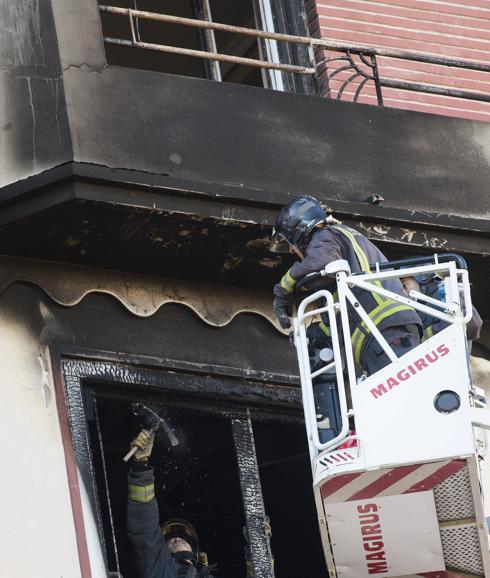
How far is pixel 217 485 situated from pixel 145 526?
2.45m

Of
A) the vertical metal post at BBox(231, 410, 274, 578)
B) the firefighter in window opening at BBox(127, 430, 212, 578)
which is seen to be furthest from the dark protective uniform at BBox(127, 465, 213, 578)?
the vertical metal post at BBox(231, 410, 274, 578)

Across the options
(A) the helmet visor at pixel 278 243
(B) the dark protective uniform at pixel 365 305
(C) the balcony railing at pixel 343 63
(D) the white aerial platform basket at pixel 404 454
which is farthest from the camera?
(C) the balcony railing at pixel 343 63

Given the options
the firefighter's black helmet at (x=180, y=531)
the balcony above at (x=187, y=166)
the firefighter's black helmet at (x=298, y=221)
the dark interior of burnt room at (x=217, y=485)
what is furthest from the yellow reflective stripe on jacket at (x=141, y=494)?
the firefighter's black helmet at (x=298, y=221)

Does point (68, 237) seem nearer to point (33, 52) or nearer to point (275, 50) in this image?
point (33, 52)

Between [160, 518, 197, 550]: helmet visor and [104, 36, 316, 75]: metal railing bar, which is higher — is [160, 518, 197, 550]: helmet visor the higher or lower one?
the lower one

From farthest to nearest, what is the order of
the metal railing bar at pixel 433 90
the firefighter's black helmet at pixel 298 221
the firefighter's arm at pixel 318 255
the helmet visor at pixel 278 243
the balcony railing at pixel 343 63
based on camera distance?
the metal railing bar at pixel 433 90
the balcony railing at pixel 343 63
the helmet visor at pixel 278 243
the firefighter's black helmet at pixel 298 221
the firefighter's arm at pixel 318 255

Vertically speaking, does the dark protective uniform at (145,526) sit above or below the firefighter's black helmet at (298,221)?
below

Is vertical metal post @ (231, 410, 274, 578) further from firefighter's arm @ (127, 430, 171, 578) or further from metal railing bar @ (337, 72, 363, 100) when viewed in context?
metal railing bar @ (337, 72, 363, 100)

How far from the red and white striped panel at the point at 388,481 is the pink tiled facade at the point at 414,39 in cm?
386

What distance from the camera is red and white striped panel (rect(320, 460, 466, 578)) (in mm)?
10602

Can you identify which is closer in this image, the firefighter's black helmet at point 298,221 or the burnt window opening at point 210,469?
the firefighter's black helmet at point 298,221

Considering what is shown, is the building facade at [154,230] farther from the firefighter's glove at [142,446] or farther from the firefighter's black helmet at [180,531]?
the firefighter's black helmet at [180,531]

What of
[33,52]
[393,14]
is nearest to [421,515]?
[33,52]

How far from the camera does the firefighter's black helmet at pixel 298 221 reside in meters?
11.5
